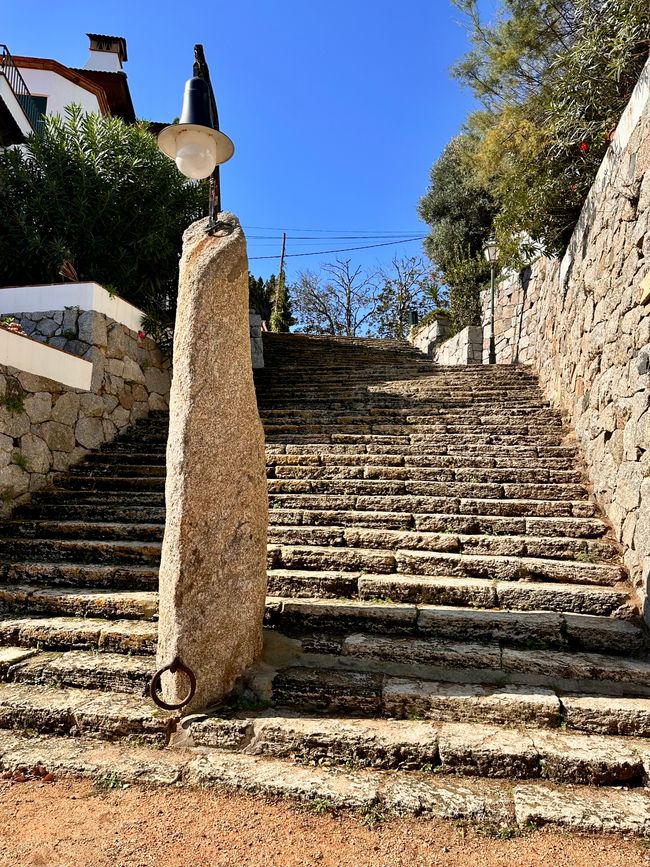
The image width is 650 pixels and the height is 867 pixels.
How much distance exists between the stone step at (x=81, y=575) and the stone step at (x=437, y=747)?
62.2 inches

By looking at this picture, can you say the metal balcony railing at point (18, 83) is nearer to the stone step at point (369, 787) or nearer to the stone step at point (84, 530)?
the stone step at point (84, 530)

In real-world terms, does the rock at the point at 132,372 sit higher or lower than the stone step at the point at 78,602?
higher

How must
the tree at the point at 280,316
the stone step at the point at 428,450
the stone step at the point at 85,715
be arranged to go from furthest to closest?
the tree at the point at 280,316
the stone step at the point at 428,450
the stone step at the point at 85,715

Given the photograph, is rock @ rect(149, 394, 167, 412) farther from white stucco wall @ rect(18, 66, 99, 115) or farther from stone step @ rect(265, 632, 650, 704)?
white stucco wall @ rect(18, 66, 99, 115)

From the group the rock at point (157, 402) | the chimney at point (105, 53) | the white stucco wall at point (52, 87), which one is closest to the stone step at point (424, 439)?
the rock at point (157, 402)

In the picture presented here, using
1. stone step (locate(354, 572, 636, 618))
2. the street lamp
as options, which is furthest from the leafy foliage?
stone step (locate(354, 572, 636, 618))

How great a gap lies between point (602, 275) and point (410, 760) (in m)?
4.00

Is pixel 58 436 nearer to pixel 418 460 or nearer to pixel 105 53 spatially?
pixel 418 460

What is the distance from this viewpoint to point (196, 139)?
2.72 meters

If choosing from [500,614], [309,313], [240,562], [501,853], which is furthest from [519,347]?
[309,313]

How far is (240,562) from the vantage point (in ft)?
9.39

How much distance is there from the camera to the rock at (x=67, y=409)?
587cm

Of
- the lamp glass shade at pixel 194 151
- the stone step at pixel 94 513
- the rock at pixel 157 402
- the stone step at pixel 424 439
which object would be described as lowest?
the stone step at pixel 94 513

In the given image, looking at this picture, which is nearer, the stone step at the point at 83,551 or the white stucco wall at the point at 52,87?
the stone step at the point at 83,551
